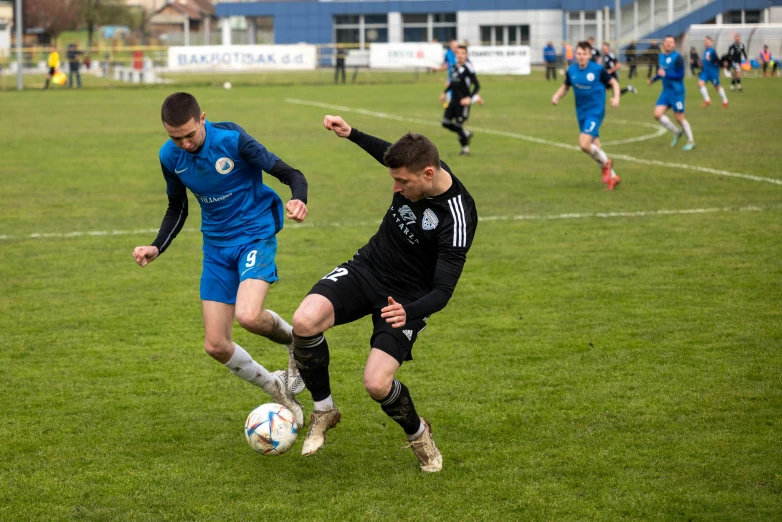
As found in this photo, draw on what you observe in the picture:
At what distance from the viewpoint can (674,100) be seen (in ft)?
62.9

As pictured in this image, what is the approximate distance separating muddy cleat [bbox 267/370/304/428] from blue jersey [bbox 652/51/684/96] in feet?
50.1

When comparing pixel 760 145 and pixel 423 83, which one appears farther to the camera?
pixel 423 83

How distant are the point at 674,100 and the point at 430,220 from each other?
50.8 feet

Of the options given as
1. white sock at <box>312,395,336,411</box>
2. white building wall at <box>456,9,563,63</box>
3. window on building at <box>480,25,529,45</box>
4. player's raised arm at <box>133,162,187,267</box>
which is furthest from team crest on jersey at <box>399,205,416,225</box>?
window on building at <box>480,25,529,45</box>

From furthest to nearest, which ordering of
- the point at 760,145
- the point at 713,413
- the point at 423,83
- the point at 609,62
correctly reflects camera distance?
the point at 423,83 → the point at 609,62 → the point at 760,145 → the point at 713,413

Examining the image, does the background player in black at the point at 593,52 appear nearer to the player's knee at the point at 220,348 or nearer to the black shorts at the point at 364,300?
the black shorts at the point at 364,300

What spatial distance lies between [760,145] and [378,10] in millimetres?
56250

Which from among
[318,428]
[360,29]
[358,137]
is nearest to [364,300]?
[318,428]

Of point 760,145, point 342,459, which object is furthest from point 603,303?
point 760,145

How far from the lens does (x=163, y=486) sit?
16.1 feet

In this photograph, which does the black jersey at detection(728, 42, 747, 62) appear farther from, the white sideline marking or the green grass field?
the green grass field

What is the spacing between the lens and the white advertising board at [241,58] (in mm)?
48031

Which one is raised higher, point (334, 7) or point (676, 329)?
point (334, 7)

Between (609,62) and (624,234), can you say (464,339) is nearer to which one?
(624,234)
